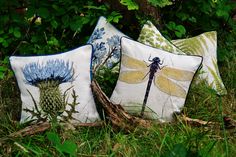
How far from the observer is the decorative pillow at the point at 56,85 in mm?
3090

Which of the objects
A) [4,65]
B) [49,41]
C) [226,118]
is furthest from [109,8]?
[226,118]

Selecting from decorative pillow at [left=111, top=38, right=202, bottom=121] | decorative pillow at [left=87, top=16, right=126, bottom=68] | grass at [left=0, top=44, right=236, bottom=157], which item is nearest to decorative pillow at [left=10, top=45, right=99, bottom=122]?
grass at [left=0, top=44, right=236, bottom=157]

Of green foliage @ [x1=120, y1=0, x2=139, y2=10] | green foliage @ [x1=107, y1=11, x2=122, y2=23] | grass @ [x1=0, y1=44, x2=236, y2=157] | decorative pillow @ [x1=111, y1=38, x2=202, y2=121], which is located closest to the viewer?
grass @ [x1=0, y1=44, x2=236, y2=157]

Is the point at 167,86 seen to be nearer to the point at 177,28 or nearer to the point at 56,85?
the point at 56,85

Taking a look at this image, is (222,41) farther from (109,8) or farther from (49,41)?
(49,41)

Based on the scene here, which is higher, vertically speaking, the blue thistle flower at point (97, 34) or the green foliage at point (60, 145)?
the blue thistle flower at point (97, 34)

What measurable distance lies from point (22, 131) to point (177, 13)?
5.63ft

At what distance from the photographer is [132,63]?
3.27 m

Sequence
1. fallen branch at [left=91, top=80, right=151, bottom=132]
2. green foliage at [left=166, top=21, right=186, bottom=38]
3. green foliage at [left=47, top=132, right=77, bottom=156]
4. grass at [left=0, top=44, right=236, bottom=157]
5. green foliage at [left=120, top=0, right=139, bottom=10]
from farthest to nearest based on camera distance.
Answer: green foliage at [left=166, top=21, right=186, bottom=38] < green foliage at [left=120, top=0, right=139, bottom=10] < fallen branch at [left=91, top=80, right=151, bottom=132] < grass at [left=0, top=44, right=236, bottom=157] < green foliage at [left=47, top=132, right=77, bottom=156]

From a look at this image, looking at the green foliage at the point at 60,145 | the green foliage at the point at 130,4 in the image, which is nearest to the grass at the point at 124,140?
the green foliage at the point at 60,145

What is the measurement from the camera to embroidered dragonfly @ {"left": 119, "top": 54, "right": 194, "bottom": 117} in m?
3.22

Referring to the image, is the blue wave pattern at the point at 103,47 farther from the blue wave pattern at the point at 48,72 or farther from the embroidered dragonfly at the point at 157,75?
the blue wave pattern at the point at 48,72

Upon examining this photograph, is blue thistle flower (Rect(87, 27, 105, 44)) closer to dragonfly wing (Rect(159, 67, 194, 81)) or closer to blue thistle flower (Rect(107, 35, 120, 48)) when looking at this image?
blue thistle flower (Rect(107, 35, 120, 48))

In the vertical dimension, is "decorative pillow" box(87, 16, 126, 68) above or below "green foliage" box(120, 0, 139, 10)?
below
